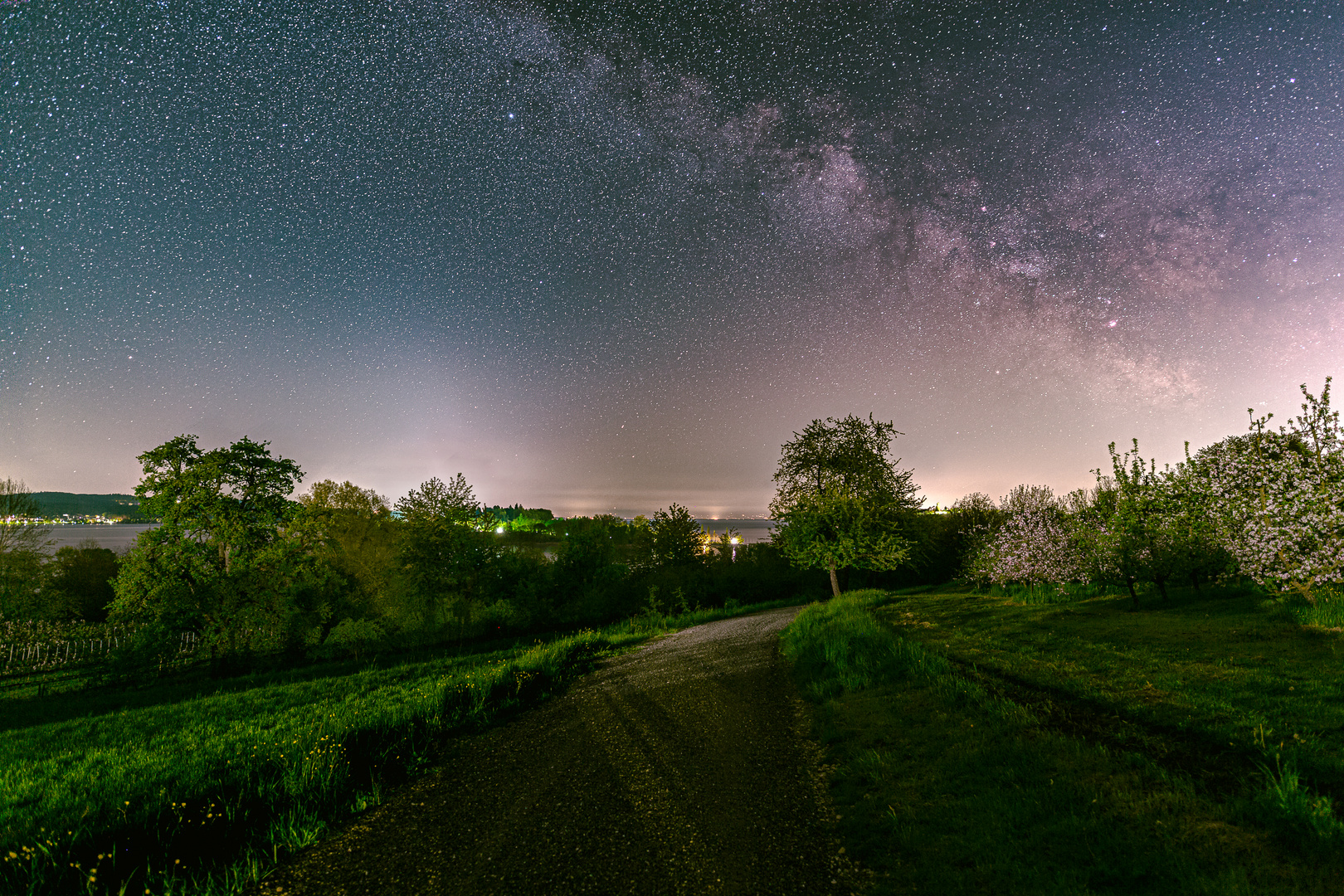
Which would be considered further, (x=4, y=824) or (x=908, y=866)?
(x=4, y=824)

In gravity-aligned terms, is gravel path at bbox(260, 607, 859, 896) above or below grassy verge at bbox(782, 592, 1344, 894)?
below

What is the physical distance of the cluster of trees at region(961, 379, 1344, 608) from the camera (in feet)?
42.6

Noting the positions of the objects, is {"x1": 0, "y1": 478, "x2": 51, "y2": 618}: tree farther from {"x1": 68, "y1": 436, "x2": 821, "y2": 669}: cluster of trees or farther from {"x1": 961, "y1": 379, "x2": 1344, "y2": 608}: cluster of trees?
{"x1": 961, "y1": 379, "x2": 1344, "y2": 608}: cluster of trees

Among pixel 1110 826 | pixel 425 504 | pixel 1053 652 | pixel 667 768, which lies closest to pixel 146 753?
pixel 667 768

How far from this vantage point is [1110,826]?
482 cm

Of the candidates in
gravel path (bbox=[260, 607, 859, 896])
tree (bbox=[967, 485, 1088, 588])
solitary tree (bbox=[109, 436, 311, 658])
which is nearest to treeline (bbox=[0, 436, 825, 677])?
solitary tree (bbox=[109, 436, 311, 658])

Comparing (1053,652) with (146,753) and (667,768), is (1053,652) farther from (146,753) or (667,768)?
(146,753)

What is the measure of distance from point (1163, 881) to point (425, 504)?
42003mm

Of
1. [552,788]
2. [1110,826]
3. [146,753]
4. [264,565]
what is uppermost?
[264,565]

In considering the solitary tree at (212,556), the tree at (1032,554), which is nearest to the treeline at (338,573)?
the solitary tree at (212,556)

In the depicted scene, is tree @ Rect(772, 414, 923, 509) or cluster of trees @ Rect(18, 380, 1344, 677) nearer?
cluster of trees @ Rect(18, 380, 1344, 677)

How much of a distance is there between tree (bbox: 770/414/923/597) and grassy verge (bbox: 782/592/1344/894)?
1409 centimetres

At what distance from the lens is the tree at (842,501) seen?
89.2ft

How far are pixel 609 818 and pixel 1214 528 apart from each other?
19567 millimetres
